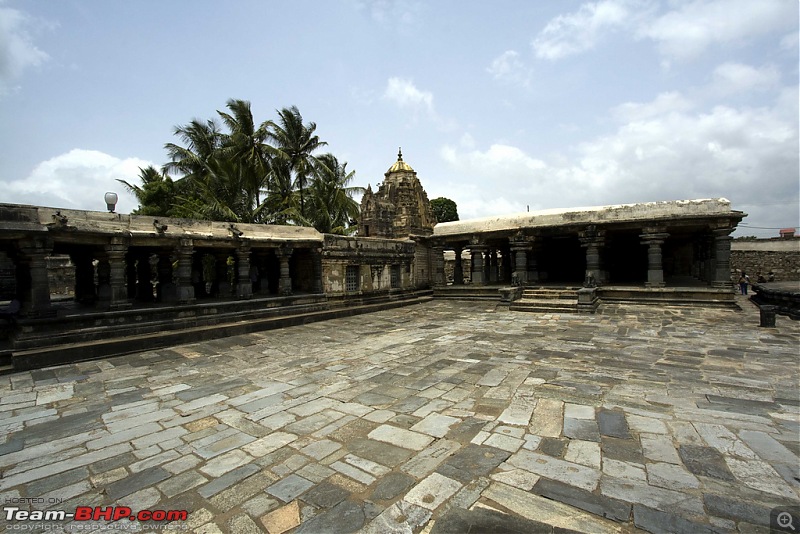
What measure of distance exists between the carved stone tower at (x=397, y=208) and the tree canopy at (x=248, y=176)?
3.49 metres

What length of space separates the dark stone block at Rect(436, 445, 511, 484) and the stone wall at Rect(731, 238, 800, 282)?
1168 inches

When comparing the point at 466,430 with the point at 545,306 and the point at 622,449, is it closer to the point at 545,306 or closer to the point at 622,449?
the point at 622,449

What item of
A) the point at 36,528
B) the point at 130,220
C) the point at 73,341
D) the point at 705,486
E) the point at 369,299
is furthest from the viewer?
the point at 369,299

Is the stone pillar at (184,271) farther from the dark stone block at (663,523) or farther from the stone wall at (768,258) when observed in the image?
the stone wall at (768,258)

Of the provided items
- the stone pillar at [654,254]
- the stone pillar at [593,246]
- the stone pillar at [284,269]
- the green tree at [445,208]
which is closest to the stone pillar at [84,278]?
the stone pillar at [284,269]

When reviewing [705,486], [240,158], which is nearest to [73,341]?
[705,486]

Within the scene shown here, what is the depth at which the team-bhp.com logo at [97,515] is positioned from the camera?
2979mm

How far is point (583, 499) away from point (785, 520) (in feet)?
4.38

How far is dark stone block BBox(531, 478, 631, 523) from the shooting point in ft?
9.38

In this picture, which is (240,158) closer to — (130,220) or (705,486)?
(130,220)

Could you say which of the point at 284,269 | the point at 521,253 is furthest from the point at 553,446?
the point at 521,253

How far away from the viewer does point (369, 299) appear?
15547mm

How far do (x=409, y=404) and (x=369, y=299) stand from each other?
10.5m

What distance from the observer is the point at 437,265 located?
20016 mm
